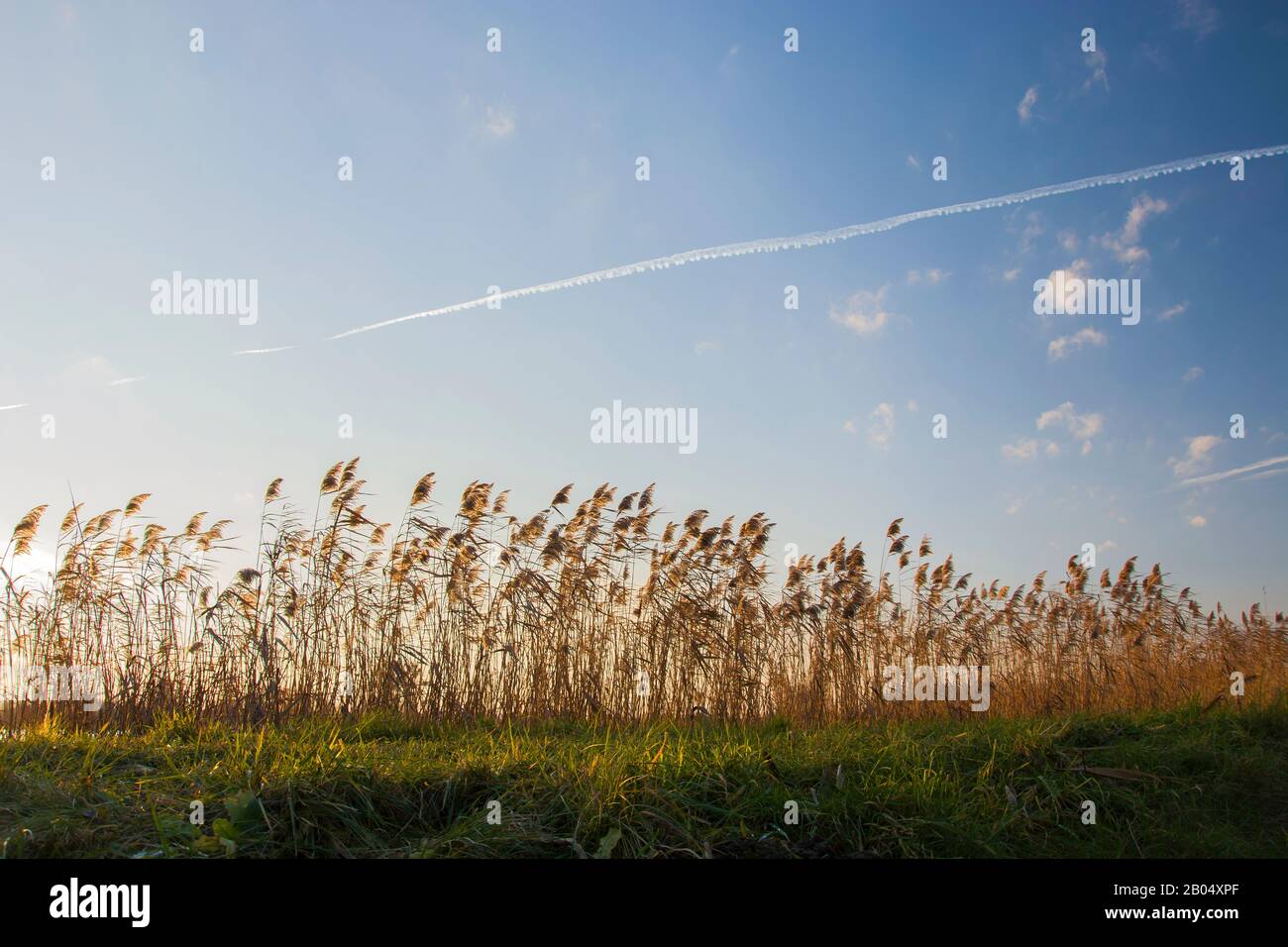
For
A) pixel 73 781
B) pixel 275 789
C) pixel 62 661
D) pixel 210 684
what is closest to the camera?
pixel 275 789

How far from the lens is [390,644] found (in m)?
8.40

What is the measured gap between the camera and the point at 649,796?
4.28 m

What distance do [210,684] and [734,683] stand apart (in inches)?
188

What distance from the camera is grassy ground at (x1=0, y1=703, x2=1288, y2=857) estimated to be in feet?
13.0

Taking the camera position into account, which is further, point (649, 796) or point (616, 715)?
point (616, 715)

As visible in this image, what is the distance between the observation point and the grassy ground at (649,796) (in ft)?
13.0
